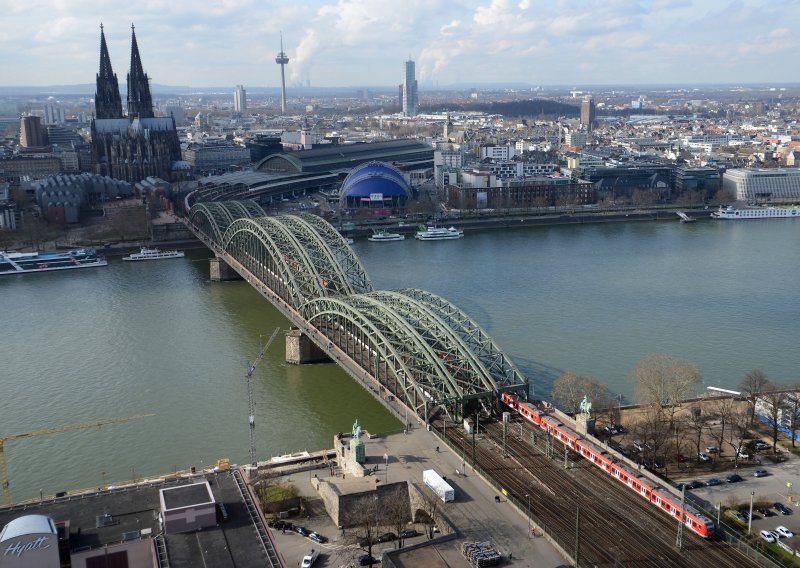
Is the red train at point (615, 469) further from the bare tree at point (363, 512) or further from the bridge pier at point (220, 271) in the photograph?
the bridge pier at point (220, 271)

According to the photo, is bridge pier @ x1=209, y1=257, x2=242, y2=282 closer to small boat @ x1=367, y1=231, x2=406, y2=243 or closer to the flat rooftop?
small boat @ x1=367, y1=231, x2=406, y2=243

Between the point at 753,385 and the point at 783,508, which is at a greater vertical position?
the point at 753,385

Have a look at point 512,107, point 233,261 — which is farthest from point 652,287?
point 512,107

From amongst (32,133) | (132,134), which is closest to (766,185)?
(132,134)

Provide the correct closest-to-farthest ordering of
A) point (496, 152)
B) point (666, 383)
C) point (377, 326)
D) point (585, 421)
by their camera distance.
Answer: point (585, 421) < point (666, 383) < point (377, 326) < point (496, 152)

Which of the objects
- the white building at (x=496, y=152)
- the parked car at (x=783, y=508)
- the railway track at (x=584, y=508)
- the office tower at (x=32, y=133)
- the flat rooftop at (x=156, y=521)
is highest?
the office tower at (x=32, y=133)

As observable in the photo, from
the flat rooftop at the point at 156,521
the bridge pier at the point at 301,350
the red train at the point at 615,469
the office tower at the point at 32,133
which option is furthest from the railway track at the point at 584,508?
the office tower at the point at 32,133

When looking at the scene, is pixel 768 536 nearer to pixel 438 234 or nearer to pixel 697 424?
pixel 697 424
